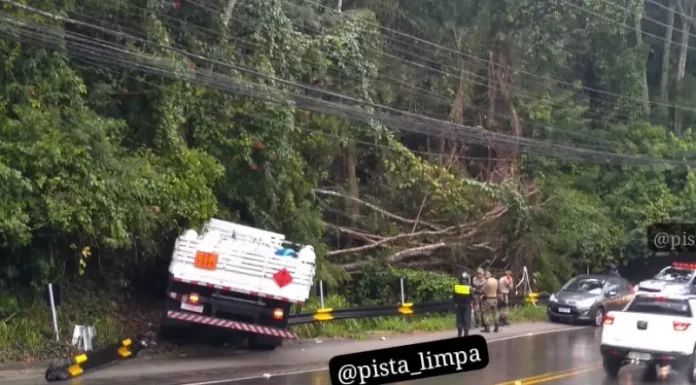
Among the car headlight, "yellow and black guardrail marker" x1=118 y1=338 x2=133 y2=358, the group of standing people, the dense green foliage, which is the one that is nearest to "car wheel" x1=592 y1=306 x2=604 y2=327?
the car headlight

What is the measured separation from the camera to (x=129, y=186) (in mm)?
16812

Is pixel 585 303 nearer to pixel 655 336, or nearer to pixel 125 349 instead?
pixel 655 336

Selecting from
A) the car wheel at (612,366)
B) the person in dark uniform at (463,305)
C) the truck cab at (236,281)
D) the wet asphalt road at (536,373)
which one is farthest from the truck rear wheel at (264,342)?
the car wheel at (612,366)

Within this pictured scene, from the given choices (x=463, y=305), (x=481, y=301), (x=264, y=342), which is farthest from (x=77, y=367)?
(x=481, y=301)

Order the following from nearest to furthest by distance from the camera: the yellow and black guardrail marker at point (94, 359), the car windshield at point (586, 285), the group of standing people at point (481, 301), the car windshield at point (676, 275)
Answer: the yellow and black guardrail marker at point (94, 359) < the group of standing people at point (481, 301) < the car windshield at point (586, 285) < the car windshield at point (676, 275)

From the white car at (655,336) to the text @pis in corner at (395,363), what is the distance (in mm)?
10389

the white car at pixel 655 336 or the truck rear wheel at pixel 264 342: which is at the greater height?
the white car at pixel 655 336

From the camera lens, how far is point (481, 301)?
2448cm

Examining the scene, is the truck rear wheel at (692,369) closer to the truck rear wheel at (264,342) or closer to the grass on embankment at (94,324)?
the truck rear wheel at (264,342)

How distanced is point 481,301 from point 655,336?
945cm

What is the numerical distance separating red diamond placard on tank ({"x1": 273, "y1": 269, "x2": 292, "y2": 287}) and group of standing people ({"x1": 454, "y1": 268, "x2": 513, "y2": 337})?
6.24 metres

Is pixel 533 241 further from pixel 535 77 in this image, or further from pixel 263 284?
pixel 263 284

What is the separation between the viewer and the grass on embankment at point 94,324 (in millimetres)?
17062

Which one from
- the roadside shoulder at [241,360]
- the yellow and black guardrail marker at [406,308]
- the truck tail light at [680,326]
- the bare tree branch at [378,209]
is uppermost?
the bare tree branch at [378,209]
